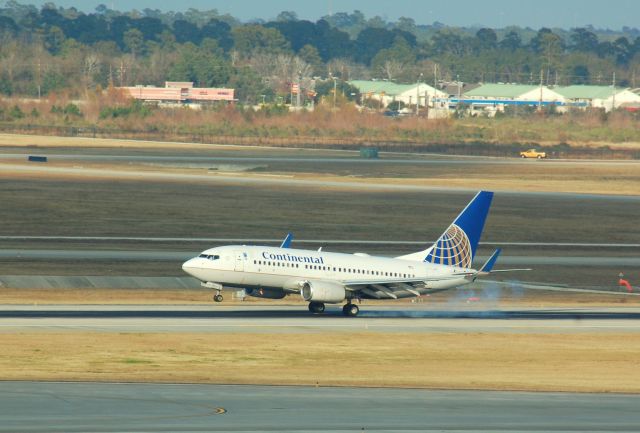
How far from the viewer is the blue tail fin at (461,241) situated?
7300 centimetres

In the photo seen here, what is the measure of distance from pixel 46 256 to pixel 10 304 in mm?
21781

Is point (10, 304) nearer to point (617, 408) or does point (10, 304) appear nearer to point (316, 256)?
point (316, 256)

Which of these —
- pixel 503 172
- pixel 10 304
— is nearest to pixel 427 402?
pixel 10 304

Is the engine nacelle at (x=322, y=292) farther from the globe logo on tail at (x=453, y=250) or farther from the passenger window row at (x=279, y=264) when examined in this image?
the globe logo on tail at (x=453, y=250)

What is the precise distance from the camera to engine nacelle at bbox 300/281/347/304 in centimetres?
6775

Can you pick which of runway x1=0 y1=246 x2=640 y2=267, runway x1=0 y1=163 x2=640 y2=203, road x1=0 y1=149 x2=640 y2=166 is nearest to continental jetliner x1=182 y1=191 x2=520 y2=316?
runway x1=0 y1=246 x2=640 y2=267

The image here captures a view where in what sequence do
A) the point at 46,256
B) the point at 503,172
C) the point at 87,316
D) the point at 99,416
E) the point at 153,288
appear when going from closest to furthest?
the point at 99,416, the point at 87,316, the point at 153,288, the point at 46,256, the point at 503,172

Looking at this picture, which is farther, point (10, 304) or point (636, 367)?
point (10, 304)

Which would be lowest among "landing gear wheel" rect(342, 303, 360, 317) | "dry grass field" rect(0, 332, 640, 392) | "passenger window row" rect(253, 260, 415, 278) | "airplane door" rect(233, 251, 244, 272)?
"landing gear wheel" rect(342, 303, 360, 317)

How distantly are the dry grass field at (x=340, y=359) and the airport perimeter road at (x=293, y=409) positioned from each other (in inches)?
86.2

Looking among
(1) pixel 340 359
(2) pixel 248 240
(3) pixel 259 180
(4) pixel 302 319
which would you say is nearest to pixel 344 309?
(4) pixel 302 319

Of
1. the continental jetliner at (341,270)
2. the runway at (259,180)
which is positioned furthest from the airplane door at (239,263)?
the runway at (259,180)

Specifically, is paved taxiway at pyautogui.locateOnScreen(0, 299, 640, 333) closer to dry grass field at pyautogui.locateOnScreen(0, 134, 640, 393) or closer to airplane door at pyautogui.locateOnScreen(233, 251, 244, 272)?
dry grass field at pyautogui.locateOnScreen(0, 134, 640, 393)

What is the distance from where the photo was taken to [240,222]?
116125 mm
